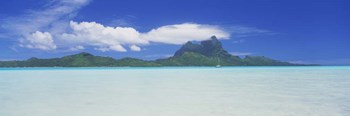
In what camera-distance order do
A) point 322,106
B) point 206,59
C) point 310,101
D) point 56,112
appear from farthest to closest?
point 206,59
point 310,101
point 322,106
point 56,112

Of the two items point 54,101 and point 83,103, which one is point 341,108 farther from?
point 54,101

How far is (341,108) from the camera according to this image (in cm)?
906

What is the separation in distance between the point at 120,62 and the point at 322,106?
127460 mm

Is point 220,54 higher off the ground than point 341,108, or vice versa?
point 220,54

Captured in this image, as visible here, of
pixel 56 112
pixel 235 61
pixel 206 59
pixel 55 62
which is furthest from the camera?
pixel 235 61

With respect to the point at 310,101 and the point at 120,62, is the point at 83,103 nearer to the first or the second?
the point at 310,101

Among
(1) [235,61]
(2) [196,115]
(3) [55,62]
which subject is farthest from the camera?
(1) [235,61]

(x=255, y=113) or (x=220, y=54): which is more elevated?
(x=220, y=54)

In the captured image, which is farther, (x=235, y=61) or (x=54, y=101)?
(x=235, y=61)

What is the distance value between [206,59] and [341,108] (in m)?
144

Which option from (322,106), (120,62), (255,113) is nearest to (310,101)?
(322,106)

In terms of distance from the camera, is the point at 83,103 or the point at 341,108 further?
the point at 83,103

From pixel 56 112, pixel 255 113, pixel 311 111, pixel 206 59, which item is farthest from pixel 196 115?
pixel 206 59

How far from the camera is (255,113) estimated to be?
28.0 feet
